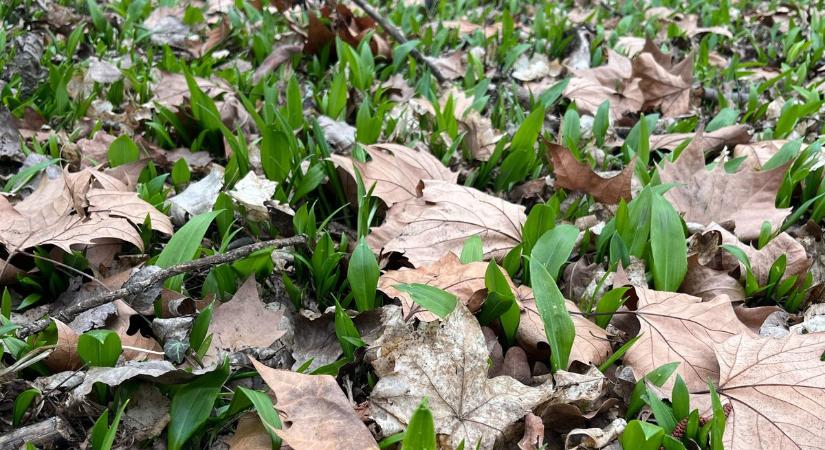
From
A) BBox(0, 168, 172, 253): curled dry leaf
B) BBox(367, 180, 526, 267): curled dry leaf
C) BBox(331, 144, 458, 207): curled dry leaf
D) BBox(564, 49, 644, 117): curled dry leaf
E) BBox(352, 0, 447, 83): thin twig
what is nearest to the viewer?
BBox(0, 168, 172, 253): curled dry leaf

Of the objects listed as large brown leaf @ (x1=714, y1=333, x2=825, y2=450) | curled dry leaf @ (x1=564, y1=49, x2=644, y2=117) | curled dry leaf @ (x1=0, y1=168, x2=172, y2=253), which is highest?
curled dry leaf @ (x1=0, y1=168, x2=172, y2=253)

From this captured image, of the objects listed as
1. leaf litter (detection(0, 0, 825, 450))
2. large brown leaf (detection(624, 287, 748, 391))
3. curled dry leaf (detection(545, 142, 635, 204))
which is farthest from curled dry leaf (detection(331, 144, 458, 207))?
large brown leaf (detection(624, 287, 748, 391))

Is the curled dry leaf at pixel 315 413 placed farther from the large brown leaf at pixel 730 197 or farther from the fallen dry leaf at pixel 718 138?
the fallen dry leaf at pixel 718 138

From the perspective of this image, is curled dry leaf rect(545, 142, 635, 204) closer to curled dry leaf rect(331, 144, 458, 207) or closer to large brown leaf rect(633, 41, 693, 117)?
curled dry leaf rect(331, 144, 458, 207)

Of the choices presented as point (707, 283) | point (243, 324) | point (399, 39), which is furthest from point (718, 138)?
point (243, 324)

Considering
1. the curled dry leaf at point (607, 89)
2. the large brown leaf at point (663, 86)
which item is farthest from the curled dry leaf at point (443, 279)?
the large brown leaf at point (663, 86)

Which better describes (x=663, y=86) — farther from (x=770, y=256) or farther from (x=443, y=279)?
(x=443, y=279)
